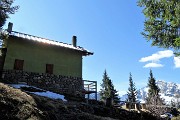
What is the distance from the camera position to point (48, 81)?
26.2 m

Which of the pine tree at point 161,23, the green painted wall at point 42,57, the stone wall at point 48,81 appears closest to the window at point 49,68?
the green painted wall at point 42,57

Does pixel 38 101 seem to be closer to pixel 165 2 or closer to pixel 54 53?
pixel 165 2

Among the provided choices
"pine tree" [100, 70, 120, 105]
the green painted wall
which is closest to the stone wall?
the green painted wall

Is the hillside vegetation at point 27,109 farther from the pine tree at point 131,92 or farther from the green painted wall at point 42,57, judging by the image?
the pine tree at point 131,92

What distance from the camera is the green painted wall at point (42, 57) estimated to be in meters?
25.5

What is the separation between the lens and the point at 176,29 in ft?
51.8

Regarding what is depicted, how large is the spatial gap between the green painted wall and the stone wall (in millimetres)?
641

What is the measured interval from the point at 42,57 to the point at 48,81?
2.91 metres

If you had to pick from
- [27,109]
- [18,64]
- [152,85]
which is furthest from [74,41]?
[152,85]

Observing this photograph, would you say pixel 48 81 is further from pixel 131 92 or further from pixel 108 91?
pixel 131 92

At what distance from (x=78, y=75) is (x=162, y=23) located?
14456 mm

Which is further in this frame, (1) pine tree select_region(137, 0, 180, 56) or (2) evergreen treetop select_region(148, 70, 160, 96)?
(2) evergreen treetop select_region(148, 70, 160, 96)

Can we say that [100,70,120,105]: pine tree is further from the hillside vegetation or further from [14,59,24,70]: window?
the hillside vegetation

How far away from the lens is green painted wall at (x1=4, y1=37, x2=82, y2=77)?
2550 cm
